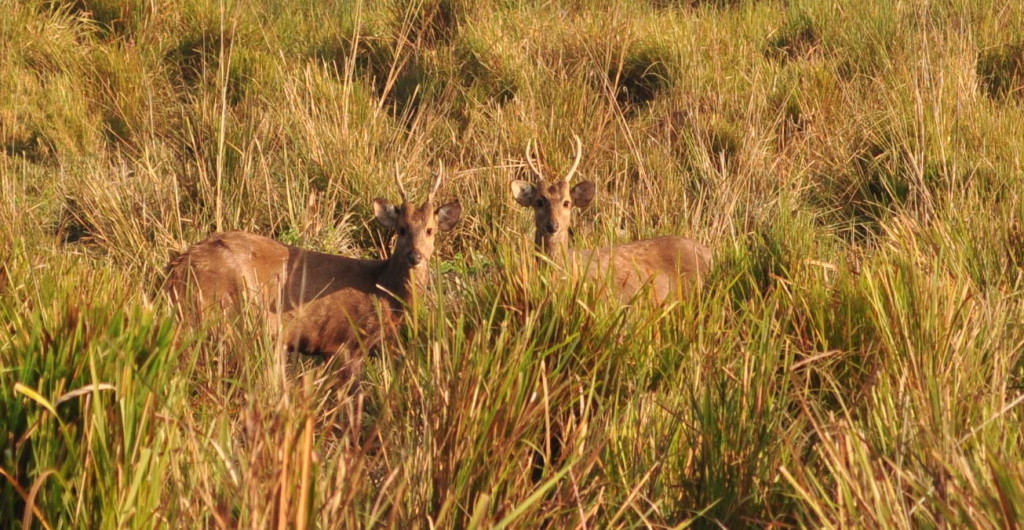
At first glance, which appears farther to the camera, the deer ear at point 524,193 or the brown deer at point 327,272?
the deer ear at point 524,193

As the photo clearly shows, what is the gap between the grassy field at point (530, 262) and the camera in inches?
115

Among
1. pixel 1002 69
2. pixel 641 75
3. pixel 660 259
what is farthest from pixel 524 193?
pixel 1002 69

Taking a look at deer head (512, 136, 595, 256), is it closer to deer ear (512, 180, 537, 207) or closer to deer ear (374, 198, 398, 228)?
deer ear (512, 180, 537, 207)

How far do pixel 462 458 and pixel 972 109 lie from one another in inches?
222

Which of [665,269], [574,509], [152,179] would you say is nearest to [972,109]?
[665,269]

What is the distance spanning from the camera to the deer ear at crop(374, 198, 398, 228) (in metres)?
6.96

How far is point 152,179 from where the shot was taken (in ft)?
24.7

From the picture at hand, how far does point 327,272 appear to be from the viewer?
6746 mm

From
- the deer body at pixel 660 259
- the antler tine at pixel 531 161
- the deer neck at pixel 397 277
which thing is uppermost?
the antler tine at pixel 531 161

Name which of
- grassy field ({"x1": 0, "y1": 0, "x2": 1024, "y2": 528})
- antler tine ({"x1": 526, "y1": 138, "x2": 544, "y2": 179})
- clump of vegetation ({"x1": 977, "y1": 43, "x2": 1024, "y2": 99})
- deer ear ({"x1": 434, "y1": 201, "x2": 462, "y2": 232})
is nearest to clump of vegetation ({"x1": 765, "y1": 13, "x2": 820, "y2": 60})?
grassy field ({"x1": 0, "y1": 0, "x2": 1024, "y2": 528})

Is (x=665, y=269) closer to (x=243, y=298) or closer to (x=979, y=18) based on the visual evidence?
(x=243, y=298)

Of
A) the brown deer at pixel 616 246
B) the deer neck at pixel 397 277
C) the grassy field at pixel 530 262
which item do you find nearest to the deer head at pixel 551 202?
the brown deer at pixel 616 246

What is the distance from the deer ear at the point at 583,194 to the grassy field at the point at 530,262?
7.7 inches

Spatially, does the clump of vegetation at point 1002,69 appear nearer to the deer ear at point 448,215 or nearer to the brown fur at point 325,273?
the deer ear at point 448,215
